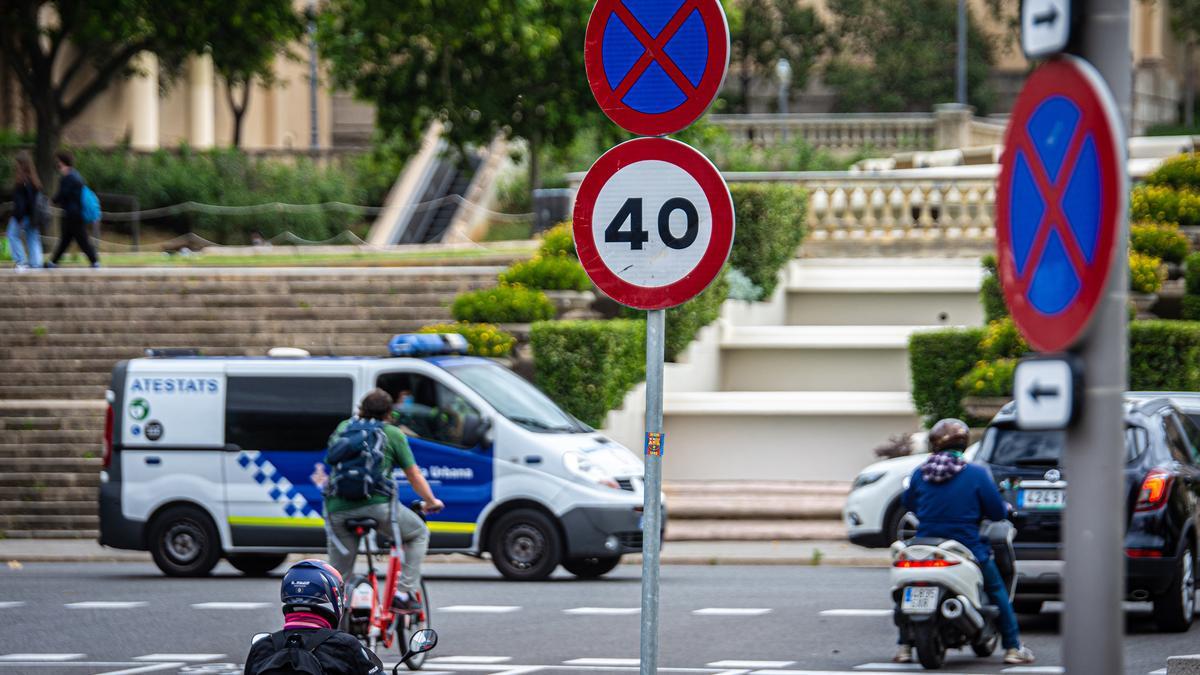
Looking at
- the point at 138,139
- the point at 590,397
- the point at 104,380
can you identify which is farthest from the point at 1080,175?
the point at 138,139

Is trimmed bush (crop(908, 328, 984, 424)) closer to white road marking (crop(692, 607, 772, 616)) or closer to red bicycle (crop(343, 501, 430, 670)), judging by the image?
white road marking (crop(692, 607, 772, 616))

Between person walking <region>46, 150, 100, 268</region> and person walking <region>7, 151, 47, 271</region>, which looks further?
person walking <region>7, 151, 47, 271</region>

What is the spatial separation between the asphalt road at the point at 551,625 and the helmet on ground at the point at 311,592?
16.3 feet

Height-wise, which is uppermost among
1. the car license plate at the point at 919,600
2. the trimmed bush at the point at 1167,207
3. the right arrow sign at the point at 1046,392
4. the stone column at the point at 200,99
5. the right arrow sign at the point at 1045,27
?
the stone column at the point at 200,99

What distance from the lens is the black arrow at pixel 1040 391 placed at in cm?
411

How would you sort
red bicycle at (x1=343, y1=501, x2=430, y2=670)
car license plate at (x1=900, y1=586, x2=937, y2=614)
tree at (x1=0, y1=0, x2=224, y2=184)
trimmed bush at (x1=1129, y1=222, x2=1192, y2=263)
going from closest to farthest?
red bicycle at (x1=343, y1=501, x2=430, y2=670), car license plate at (x1=900, y1=586, x2=937, y2=614), trimmed bush at (x1=1129, y1=222, x2=1192, y2=263), tree at (x1=0, y1=0, x2=224, y2=184)

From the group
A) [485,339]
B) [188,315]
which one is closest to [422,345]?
[485,339]

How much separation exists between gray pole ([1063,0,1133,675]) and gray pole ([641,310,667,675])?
1995 mm

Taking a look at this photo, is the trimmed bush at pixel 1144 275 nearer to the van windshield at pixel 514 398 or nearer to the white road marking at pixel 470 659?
the van windshield at pixel 514 398

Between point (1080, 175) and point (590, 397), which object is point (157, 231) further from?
point (1080, 175)

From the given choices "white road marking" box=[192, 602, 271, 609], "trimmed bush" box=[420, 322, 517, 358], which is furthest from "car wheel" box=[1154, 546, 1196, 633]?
"trimmed bush" box=[420, 322, 517, 358]

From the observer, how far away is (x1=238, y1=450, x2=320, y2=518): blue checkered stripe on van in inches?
643

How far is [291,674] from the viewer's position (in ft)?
18.7

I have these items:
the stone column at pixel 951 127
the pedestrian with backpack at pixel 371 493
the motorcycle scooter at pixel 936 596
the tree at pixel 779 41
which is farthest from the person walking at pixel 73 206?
the tree at pixel 779 41
